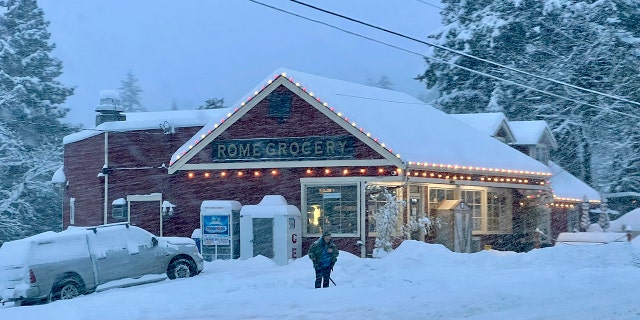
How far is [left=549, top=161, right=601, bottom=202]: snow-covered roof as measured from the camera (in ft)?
141

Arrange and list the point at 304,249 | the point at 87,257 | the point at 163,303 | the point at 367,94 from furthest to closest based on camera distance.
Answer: the point at 367,94 → the point at 304,249 → the point at 87,257 → the point at 163,303

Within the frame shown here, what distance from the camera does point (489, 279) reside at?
21.0 metres

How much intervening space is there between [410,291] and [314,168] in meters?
11.6

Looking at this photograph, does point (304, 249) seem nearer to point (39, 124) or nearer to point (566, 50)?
point (566, 50)

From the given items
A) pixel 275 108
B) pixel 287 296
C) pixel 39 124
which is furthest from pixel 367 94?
pixel 39 124

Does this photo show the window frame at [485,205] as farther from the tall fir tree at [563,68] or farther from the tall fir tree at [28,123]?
the tall fir tree at [28,123]

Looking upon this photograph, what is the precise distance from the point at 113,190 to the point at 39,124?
25763 mm

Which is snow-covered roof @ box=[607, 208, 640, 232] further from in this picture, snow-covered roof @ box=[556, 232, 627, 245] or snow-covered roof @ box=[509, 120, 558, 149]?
snow-covered roof @ box=[556, 232, 627, 245]

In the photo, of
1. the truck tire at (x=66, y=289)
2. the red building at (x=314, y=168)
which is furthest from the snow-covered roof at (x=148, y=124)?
the truck tire at (x=66, y=289)

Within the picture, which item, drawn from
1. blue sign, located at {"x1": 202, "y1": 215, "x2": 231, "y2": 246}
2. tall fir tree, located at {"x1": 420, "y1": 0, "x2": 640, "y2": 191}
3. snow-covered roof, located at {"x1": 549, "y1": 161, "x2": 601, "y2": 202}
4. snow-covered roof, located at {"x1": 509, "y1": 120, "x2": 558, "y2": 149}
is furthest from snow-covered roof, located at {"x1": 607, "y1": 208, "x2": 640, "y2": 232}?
blue sign, located at {"x1": 202, "y1": 215, "x2": 231, "y2": 246}

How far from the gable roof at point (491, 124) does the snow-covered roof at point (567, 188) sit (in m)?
3.34

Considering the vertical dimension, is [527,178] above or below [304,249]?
above

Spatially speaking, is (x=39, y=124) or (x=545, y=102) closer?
(x=545, y=102)

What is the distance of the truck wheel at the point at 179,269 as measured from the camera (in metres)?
25.3
